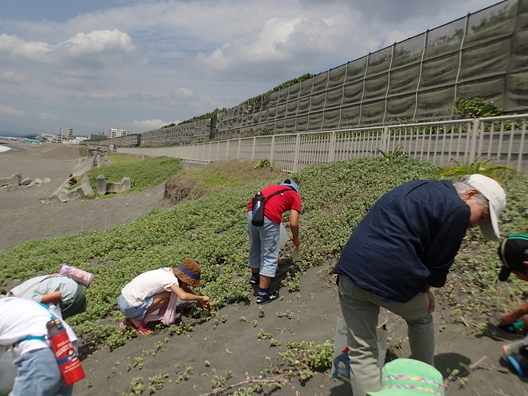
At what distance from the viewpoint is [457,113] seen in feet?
36.3

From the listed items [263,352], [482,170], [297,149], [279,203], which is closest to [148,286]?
[263,352]

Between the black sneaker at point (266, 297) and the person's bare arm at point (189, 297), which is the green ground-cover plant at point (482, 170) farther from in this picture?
the person's bare arm at point (189, 297)

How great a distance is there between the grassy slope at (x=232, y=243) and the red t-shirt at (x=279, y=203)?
0.90 meters

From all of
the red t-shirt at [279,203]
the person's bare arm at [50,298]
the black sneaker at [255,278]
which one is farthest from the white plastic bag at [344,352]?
the person's bare arm at [50,298]

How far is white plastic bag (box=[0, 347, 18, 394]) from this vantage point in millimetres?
2900

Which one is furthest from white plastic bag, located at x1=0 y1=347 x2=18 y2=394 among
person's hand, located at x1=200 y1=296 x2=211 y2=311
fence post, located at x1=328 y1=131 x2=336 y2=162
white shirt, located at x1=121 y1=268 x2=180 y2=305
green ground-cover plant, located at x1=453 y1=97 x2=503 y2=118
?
green ground-cover plant, located at x1=453 y1=97 x2=503 y2=118

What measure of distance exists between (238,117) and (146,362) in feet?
103

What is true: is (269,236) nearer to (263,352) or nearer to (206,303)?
(206,303)

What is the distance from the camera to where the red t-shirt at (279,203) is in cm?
526

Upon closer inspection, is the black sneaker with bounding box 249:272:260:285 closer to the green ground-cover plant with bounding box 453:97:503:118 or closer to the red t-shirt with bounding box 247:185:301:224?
the red t-shirt with bounding box 247:185:301:224

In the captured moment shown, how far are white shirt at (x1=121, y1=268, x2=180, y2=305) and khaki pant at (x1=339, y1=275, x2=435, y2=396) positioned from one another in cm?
281

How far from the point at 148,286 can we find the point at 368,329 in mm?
3147

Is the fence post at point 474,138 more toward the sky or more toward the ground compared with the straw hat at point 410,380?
more toward the sky

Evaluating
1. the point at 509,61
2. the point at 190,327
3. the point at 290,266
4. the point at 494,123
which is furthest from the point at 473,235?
the point at 509,61
